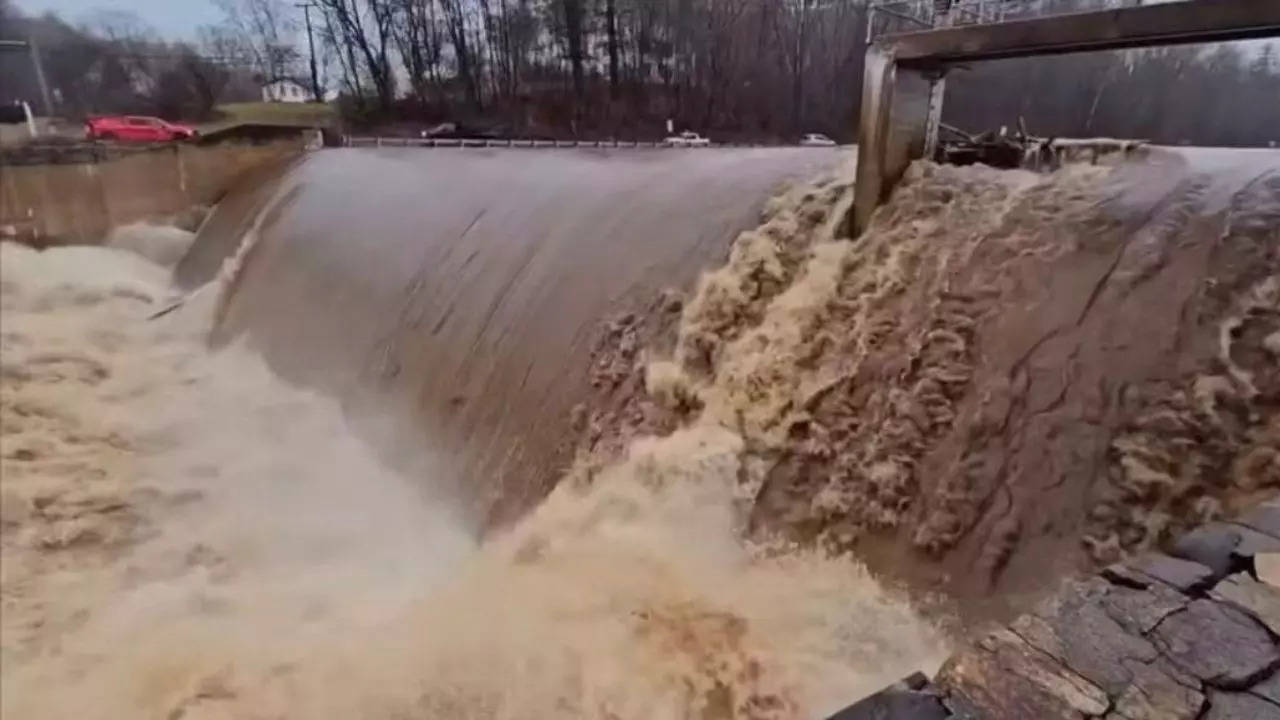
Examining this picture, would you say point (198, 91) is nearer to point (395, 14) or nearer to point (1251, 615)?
point (395, 14)

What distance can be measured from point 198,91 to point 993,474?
178cm

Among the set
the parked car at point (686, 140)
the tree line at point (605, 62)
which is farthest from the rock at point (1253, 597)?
the parked car at point (686, 140)

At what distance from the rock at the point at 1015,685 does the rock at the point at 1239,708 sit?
0.34 feet

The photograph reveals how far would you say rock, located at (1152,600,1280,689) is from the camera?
826mm

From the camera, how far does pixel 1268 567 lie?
98 centimetres

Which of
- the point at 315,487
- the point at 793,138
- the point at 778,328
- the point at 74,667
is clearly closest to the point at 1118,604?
the point at 778,328

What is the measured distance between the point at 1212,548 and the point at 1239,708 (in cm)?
32

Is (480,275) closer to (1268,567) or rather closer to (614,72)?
(614,72)

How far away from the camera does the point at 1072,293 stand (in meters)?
1.83

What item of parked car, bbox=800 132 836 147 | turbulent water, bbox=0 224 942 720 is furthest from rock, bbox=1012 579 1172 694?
parked car, bbox=800 132 836 147

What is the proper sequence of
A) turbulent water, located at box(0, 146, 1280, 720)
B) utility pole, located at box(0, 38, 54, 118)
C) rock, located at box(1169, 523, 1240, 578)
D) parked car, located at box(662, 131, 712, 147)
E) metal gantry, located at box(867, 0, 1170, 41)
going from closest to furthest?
rock, located at box(1169, 523, 1240, 578), utility pole, located at box(0, 38, 54, 118), turbulent water, located at box(0, 146, 1280, 720), metal gantry, located at box(867, 0, 1170, 41), parked car, located at box(662, 131, 712, 147)

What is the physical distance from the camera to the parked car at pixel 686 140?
14.3 ft

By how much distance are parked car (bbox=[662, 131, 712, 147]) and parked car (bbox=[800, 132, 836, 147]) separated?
60cm

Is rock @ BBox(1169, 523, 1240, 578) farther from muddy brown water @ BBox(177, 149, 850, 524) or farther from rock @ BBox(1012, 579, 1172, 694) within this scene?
muddy brown water @ BBox(177, 149, 850, 524)
